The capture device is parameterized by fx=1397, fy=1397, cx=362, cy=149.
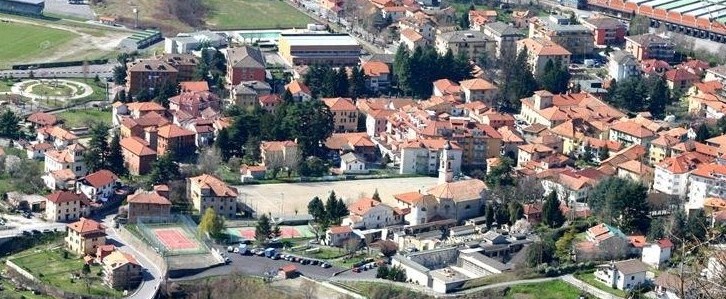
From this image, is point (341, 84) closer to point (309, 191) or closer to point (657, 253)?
point (309, 191)

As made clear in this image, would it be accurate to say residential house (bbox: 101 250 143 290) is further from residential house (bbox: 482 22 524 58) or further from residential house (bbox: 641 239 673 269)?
residential house (bbox: 482 22 524 58)

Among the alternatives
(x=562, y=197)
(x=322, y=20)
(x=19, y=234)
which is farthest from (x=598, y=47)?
(x=19, y=234)

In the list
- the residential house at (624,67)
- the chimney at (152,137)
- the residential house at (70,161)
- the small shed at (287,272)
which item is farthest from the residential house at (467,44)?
the small shed at (287,272)

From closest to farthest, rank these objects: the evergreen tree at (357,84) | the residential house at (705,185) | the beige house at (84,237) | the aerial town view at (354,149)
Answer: the aerial town view at (354,149) < the beige house at (84,237) < the residential house at (705,185) < the evergreen tree at (357,84)

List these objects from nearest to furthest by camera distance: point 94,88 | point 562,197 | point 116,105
Result: 1. point 562,197
2. point 116,105
3. point 94,88

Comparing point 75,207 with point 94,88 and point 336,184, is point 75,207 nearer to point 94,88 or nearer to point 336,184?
point 336,184

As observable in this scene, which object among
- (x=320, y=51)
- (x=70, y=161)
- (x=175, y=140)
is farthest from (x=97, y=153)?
(x=320, y=51)

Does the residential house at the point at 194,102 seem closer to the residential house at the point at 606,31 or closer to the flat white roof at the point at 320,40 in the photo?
the flat white roof at the point at 320,40
